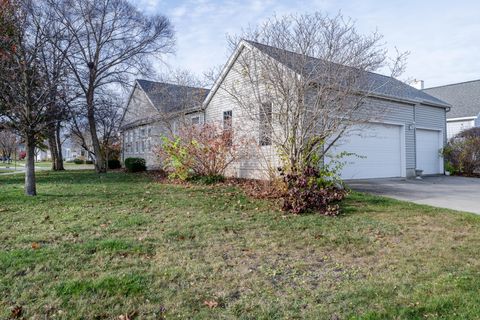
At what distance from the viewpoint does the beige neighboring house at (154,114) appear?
15188 mm

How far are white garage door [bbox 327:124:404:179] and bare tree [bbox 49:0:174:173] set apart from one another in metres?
13.1

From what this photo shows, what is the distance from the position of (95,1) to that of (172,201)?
16.1 meters

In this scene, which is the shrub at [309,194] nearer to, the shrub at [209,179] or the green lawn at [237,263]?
the green lawn at [237,263]

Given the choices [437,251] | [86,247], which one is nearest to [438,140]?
[437,251]

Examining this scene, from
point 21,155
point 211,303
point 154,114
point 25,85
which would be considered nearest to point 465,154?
point 154,114

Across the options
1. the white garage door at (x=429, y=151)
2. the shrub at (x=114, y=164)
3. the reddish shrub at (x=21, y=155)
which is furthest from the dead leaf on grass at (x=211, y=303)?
the reddish shrub at (x=21, y=155)

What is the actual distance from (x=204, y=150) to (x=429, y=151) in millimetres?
11215

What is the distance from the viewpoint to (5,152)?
48.8m

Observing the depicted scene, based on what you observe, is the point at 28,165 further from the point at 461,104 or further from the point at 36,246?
the point at 461,104

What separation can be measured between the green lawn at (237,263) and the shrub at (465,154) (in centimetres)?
1103

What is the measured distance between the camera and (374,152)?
13.8 m

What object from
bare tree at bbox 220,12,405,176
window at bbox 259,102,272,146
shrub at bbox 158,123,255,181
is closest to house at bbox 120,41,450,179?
shrub at bbox 158,123,255,181

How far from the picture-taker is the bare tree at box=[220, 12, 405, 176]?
8195 mm

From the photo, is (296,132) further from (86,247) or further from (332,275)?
(86,247)
